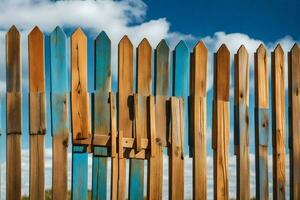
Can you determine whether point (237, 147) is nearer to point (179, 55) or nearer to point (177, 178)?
point (177, 178)

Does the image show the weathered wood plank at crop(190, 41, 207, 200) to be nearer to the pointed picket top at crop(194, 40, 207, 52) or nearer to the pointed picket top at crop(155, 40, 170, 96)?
the pointed picket top at crop(194, 40, 207, 52)

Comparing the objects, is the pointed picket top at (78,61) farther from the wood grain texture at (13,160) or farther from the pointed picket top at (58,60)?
the wood grain texture at (13,160)

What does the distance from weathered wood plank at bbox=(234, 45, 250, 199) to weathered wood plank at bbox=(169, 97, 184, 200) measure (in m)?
0.71

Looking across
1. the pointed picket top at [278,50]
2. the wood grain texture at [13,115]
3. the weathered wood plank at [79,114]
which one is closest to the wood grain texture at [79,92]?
the weathered wood plank at [79,114]

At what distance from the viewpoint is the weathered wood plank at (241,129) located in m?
6.61

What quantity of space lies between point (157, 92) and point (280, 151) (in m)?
1.75

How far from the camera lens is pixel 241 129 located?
664 centimetres

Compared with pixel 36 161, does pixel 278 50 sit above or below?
above

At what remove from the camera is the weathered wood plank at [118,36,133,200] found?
6062 millimetres

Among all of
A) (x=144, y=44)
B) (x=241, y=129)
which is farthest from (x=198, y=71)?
(x=241, y=129)

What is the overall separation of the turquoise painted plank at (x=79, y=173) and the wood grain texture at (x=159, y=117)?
0.67 m

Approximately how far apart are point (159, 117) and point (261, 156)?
4.43 feet

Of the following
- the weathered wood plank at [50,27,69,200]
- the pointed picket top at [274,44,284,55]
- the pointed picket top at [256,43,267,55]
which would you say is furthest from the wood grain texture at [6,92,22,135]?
the pointed picket top at [274,44,284,55]

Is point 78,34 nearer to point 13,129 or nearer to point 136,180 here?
point 13,129
